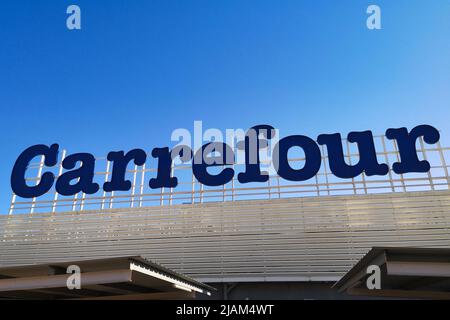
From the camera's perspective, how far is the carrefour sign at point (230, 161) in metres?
12.9

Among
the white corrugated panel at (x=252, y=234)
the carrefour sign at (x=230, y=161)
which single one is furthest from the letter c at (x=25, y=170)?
the white corrugated panel at (x=252, y=234)

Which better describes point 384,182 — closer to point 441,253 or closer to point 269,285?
point 269,285

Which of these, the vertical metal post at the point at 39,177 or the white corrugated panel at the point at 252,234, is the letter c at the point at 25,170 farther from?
the white corrugated panel at the point at 252,234

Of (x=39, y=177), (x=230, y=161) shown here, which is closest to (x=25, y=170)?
(x=39, y=177)

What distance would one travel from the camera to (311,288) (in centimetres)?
1195

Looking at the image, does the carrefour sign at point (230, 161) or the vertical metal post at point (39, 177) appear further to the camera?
the vertical metal post at point (39, 177)

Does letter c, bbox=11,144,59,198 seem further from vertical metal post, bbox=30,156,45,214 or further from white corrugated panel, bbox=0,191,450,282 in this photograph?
white corrugated panel, bbox=0,191,450,282

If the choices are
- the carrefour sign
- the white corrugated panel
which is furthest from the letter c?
the white corrugated panel

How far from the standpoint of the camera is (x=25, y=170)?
15.1 meters

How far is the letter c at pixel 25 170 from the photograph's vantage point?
14609mm

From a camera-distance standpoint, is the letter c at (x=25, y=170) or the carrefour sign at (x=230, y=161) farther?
the letter c at (x=25, y=170)

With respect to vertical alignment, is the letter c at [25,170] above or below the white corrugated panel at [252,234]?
above
